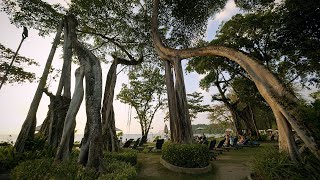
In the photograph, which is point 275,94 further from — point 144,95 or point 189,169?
point 144,95

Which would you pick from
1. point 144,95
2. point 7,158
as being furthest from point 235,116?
point 7,158

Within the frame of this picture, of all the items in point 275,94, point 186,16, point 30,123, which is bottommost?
point 30,123

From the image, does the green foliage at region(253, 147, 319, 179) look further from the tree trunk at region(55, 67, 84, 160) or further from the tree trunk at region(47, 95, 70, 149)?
the tree trunk at region(47, 95, 70, 149)

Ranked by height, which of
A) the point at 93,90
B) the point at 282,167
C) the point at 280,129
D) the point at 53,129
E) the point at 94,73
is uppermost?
the point at 94,73

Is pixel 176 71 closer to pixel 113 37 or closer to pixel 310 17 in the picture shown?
pixel 113 37

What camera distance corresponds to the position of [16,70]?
16719 mm

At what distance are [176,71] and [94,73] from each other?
17.4 feet

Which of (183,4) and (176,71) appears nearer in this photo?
(176,71)

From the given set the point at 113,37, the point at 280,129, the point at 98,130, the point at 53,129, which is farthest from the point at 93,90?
the point at 113,37

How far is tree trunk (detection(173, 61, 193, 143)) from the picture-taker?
1029 centimetres

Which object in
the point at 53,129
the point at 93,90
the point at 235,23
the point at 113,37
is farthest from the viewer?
the point at 235,23

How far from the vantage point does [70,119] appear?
268 inches

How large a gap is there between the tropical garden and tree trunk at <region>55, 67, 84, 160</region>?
3 cm

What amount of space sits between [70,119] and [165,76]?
6882 millimetres
